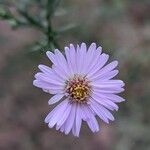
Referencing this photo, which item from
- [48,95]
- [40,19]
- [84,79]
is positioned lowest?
[84,79]

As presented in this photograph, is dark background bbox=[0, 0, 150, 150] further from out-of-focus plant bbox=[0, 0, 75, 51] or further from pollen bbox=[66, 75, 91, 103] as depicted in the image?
pollen bbox=[66, 75, 91, 103]

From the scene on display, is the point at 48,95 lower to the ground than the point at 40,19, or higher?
higher

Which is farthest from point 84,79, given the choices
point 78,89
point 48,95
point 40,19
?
point 48,95

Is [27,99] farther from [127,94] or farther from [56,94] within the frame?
[56,94]

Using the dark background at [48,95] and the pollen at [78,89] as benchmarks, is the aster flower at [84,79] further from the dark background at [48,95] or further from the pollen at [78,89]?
the dark background at [48,95]

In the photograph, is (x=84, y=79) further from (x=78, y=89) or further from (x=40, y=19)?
(x=40, y=19)

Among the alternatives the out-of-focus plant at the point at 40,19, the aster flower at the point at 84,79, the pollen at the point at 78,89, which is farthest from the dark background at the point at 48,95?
the aster flower at the point at 84,79

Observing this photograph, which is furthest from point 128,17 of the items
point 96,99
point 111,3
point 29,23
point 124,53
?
point 96,99
